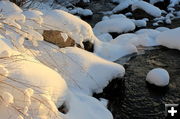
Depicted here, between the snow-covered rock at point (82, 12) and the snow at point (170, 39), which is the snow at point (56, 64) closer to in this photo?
the snow at point (170, 39)

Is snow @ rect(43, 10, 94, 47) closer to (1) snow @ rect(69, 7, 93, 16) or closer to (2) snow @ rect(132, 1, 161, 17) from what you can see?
(1) snow @ rect(69, 7, 93, 16)

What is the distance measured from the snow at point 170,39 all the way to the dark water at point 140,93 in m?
0.93

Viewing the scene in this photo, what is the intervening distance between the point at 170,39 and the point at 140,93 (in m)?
2.43

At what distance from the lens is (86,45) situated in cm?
561

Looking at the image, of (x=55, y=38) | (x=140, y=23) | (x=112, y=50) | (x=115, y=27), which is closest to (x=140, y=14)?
(x=140, y=23)

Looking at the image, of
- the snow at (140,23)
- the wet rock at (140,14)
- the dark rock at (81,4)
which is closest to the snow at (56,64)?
the snow at (140,23)

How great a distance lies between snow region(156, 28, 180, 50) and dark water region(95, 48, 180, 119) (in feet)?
3.05

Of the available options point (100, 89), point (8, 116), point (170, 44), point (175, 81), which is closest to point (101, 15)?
point (170, 44)

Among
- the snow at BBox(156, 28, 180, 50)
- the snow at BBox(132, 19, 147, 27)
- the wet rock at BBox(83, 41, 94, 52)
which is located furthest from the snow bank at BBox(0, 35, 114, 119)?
the snow at BBox(132, 19, 147, 27)

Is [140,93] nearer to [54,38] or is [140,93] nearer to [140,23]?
[54,38]

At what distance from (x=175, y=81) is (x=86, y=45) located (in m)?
1.48

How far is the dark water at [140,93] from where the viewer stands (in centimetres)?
Answer: 427

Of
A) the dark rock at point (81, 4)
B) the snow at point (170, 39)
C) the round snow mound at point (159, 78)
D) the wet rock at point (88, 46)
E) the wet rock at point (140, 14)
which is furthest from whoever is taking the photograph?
the dark rock at point (81, 4)

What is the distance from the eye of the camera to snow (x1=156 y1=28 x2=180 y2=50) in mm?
6633
